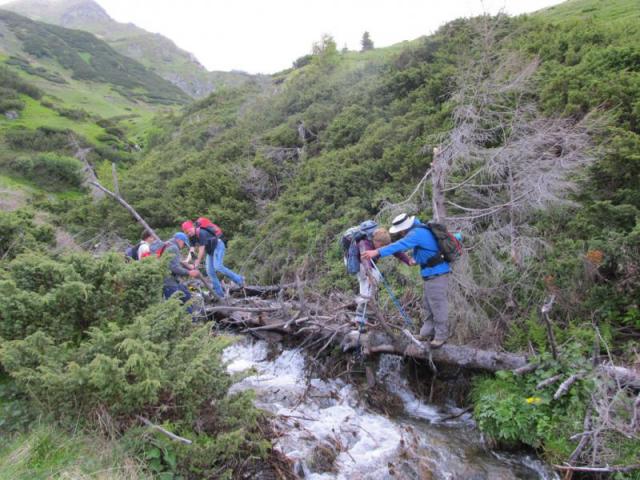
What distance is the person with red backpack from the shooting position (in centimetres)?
545

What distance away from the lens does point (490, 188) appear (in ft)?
27.3

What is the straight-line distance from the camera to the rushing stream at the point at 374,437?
15.8ft

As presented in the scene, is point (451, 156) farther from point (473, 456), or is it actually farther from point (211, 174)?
point (211, 174)

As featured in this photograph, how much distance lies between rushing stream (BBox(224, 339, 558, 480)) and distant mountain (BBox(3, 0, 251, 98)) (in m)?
89.2

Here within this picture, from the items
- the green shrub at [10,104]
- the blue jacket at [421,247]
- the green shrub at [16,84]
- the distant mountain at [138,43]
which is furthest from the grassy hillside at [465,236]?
the distant mountain at [138,43]

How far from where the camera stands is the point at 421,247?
5.55 metres

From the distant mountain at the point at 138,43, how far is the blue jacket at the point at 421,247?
89731 mm

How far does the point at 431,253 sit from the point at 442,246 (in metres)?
0.19

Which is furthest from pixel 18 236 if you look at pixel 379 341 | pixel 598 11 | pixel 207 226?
pixel 598 11

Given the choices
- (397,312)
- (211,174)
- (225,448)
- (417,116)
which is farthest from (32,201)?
(225,448)

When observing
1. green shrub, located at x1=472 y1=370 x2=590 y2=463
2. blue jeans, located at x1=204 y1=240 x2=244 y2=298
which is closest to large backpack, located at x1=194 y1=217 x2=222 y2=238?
blue jeans, located at x1=204 y1=240 x2=244 y2=298

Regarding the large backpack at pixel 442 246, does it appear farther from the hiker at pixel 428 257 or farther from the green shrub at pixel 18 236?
the green shrub at pixel 18 236

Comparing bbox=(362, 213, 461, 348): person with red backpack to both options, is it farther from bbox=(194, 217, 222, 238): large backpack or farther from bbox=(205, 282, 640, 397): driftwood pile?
bbox=(194, 217, 222, 238): large backpack

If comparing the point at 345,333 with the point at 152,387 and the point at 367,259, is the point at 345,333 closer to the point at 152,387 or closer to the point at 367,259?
the point at 367,259
